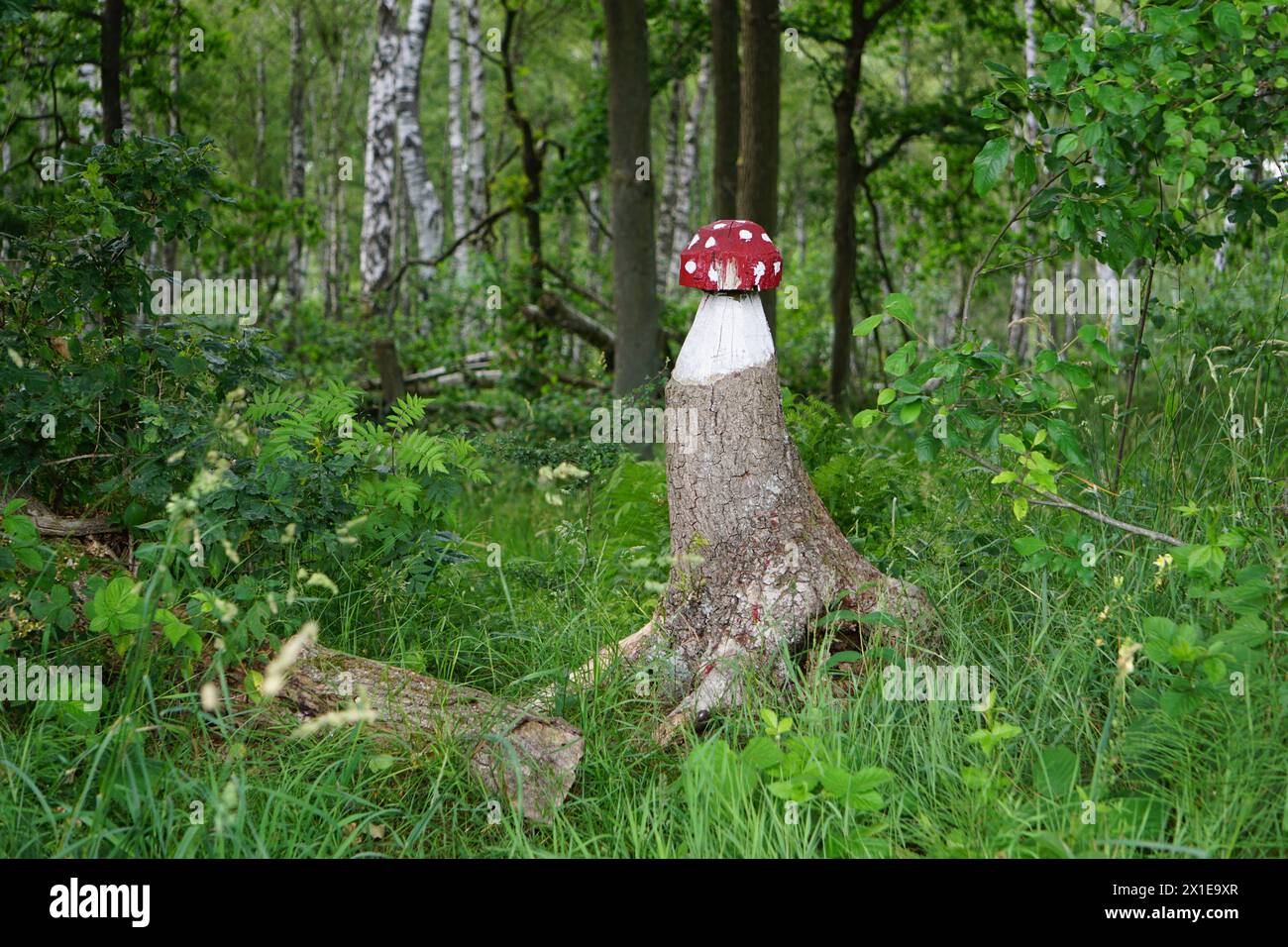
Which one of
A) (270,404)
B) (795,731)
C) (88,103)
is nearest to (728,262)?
(795,731)

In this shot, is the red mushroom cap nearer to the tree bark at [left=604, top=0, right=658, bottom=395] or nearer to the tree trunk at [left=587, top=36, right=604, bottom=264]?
the tree bark at [left=604, top=0, right=658, bottom=395]

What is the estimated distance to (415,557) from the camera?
14.4 feet

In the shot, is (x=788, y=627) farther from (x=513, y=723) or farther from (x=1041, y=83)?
(x=1041, y=83)

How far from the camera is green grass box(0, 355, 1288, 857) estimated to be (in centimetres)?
313

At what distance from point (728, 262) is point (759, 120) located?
4.78m

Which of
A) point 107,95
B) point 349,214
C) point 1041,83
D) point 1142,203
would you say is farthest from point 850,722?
point 349,214

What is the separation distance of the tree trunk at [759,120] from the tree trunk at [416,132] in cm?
612

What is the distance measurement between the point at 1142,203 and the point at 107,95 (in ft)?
23.8

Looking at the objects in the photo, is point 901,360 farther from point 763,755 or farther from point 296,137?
point 296,137

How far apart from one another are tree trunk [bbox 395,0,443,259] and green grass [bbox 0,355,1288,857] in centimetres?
1017

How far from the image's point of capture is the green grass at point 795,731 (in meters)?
3.13

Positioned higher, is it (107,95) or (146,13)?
(146,13)

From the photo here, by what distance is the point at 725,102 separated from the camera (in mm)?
9625

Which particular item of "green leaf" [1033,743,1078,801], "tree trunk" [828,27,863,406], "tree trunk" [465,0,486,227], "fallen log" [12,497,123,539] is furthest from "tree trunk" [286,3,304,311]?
"green leaf" [1033,743,1078,801]
